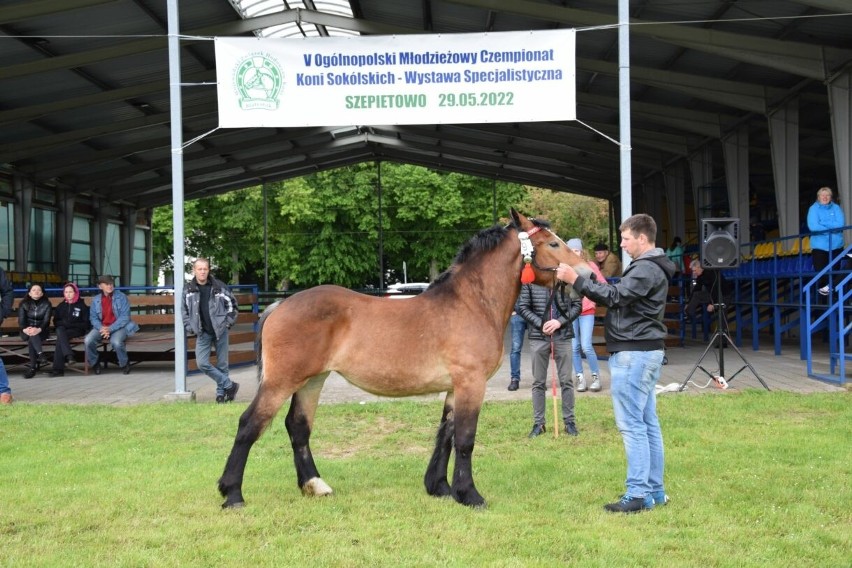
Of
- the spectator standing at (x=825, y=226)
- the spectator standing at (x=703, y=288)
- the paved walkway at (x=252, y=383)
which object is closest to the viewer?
the paved walkway at (x=252, y=383)

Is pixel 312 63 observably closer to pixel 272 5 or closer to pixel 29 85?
pixel 272 5

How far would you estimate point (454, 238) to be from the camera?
123ft

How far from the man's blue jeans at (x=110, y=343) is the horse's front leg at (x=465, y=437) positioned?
977 cm

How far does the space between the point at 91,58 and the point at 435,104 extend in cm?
885

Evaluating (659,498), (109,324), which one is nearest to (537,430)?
(659,498)

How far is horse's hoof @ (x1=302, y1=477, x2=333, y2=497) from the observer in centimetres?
560

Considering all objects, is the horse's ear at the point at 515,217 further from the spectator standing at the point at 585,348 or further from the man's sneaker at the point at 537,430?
the spectator standing at the point at 585,348

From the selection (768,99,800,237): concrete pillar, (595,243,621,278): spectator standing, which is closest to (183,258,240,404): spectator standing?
(595,243,621,278): spectator standing

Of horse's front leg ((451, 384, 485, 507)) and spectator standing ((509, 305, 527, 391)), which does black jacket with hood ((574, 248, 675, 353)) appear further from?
spectator standing ((509, 305, 527, 391))

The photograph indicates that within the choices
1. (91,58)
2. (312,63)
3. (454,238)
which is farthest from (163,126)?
(454,238)

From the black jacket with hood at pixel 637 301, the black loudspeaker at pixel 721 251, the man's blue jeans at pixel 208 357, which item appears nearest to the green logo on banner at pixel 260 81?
the man's blue jeans at pixel 208 357

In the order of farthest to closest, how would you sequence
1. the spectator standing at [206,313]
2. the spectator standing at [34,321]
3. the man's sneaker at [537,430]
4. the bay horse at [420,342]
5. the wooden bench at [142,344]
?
the wooden bench at [142,344]
the spectator standing at [34,321]
the spectator standing at [206,313]
the man's sneaker at [537,430]
the bay horse at [420,342]

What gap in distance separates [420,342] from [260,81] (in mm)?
5702

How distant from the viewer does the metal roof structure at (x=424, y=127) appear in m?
14.0
